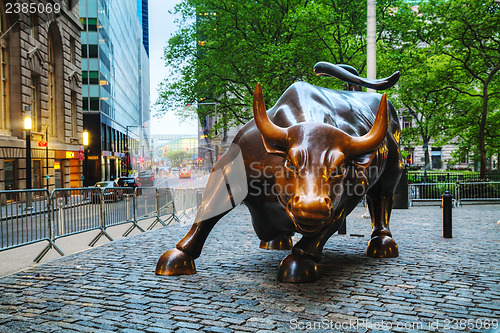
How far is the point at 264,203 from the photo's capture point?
5.45m

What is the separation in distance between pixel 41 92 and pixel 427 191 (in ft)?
71.1

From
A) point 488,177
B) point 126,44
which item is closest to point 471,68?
point 488,177

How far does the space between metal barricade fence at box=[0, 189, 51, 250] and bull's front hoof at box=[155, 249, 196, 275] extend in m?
3.18

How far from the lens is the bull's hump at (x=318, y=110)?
5.35 m

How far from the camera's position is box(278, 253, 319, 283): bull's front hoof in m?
5.17

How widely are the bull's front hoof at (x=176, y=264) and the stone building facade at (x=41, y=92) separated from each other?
59.3ft

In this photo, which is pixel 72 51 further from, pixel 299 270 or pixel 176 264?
pixel 299 270

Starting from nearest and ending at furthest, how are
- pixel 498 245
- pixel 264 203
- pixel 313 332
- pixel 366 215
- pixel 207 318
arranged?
pixel 313 332, pixel 207 318, pixel 264 203, pixel 498 245, pixel 366 215

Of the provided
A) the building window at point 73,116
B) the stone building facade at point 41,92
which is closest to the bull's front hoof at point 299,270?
the stone building facade at point 41,92

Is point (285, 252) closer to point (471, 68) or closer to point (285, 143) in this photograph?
point (285, 143)

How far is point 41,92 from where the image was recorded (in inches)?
1083

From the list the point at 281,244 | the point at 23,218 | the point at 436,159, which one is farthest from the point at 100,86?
the point at 281,244

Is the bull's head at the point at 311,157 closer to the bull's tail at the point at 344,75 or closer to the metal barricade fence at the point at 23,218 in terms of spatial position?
the bull's tail at the point at 344,75

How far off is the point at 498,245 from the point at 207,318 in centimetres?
611
